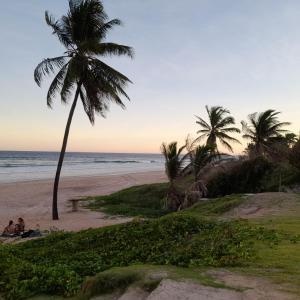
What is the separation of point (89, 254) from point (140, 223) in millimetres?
2369

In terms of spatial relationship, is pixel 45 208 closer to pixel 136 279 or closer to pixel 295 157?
pixel 295 157

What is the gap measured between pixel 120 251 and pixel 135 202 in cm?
1560

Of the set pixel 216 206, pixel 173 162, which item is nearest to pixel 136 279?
pixel 216 206

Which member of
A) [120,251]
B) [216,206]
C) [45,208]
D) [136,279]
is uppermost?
[136,279]

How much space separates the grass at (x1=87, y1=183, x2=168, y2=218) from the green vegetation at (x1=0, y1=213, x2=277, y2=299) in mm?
9820

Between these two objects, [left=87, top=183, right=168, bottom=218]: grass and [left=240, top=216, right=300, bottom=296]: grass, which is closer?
[left=240, top=216, right=300, bottom=296]: grass

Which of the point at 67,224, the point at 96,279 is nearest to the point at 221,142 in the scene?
the point at 67,224

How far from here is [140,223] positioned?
10.7m

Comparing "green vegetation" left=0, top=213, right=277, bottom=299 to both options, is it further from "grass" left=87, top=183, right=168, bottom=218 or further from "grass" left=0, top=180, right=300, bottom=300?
"grass" left=87, top=183, right=168, bottom=218

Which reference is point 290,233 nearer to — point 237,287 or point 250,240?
point 250,240

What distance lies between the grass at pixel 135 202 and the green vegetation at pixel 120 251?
9820 millimetres

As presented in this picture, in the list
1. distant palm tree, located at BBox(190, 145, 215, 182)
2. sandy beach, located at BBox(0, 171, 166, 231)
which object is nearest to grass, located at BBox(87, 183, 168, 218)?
sandy beach, located at BBox(0, 171, 166, 231)

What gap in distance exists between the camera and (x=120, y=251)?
28.1 feet

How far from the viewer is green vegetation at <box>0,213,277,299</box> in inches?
265
